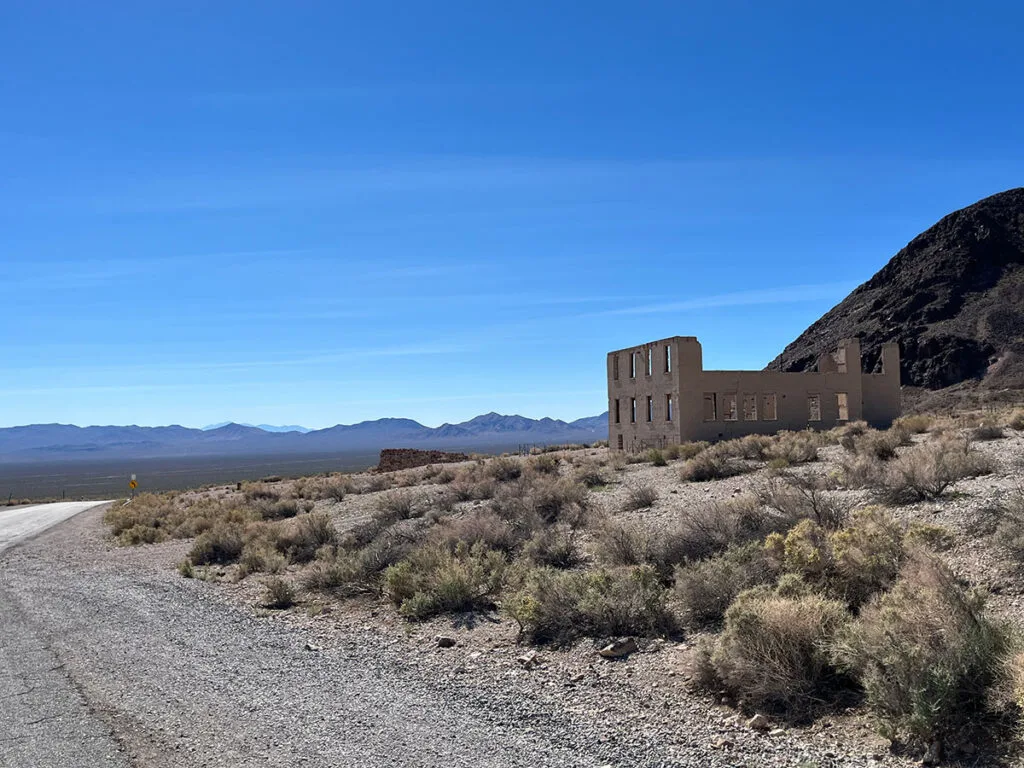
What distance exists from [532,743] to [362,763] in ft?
4.07

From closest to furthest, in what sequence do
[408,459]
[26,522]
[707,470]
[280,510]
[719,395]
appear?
[707,470] < [280,510] < [26,522] < [719,395] < [408,459]

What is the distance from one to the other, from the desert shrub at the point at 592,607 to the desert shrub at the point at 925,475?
181 inches

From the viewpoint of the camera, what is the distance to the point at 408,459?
44312 millimetres

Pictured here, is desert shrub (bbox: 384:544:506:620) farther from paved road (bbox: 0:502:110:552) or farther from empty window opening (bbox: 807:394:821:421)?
empty window opening (bbox: 807:394:821:421)

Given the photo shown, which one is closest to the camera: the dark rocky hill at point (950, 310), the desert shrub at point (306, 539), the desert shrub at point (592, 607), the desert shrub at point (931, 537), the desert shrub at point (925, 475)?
the desert shrub at point (931, 537)

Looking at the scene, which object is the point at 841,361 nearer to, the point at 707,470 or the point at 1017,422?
the point at 1017,422

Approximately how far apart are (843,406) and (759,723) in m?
38.0

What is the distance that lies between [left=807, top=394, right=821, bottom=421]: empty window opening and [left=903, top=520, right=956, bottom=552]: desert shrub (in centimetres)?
3112

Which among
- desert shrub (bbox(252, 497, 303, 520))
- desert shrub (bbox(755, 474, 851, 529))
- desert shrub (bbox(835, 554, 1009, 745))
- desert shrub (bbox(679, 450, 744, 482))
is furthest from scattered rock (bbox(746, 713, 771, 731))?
desert shrub (bbox(252, 497, 303, 520))

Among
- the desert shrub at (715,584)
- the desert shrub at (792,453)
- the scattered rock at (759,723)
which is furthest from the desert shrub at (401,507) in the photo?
the scattered rock at (759,723)

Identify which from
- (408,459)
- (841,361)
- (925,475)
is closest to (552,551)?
(925,475)

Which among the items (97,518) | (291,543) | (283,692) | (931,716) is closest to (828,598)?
(931,716)

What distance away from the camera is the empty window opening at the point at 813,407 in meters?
38.9

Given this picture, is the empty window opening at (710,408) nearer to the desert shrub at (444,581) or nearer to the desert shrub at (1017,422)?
the desert shrub at (1017,422)
